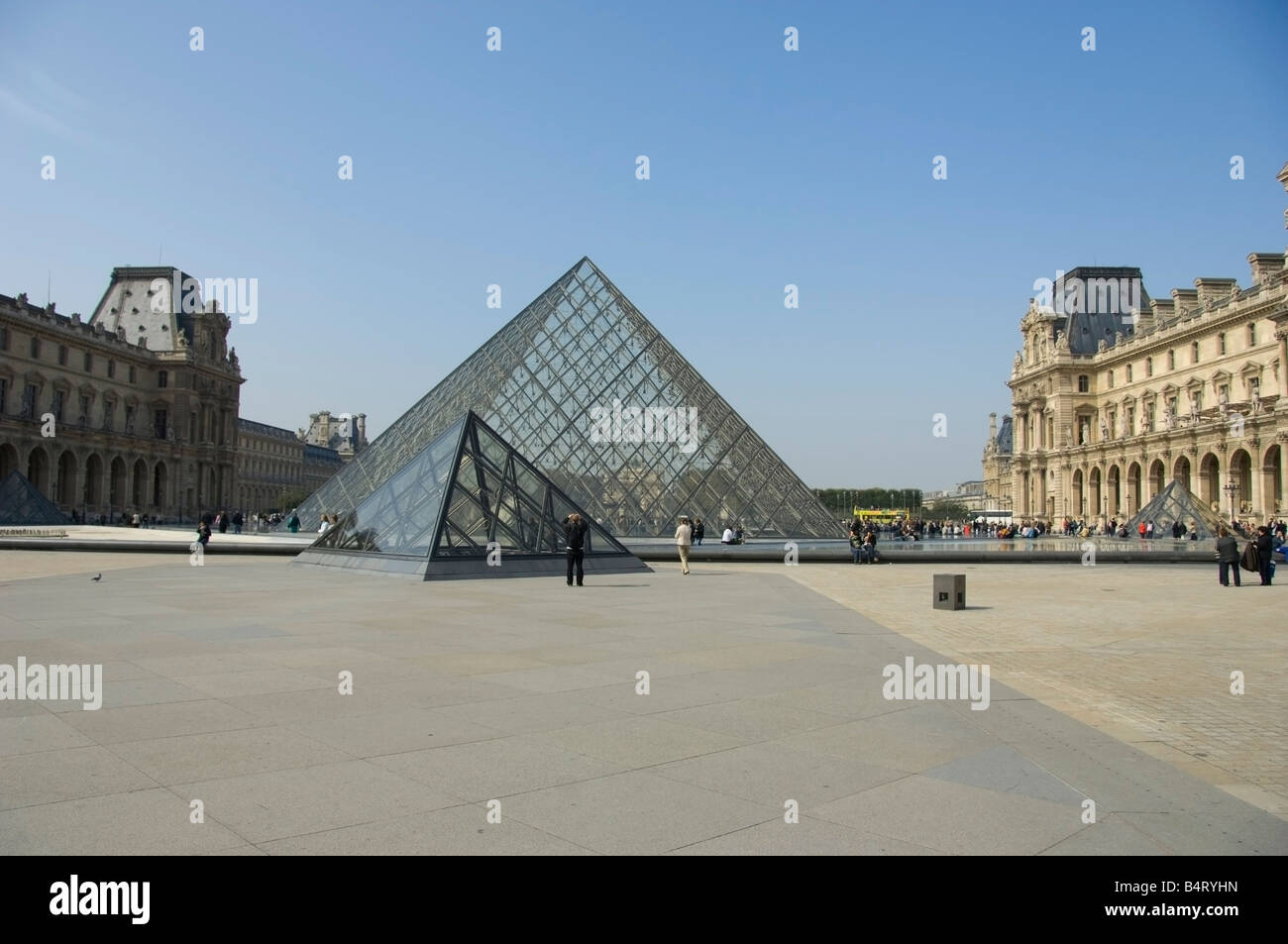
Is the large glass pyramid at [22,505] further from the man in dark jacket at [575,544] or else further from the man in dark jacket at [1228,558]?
the man in dark jacket at [1228,558]

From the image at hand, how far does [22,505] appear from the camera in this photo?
39219 millimetres

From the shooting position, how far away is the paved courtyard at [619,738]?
134 inches

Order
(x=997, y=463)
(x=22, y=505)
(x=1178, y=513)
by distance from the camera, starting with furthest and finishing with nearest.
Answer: (x=997, y=463) < (x=1178, y=513) < (x=22, y=505)

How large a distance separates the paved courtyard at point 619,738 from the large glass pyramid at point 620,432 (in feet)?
67.6

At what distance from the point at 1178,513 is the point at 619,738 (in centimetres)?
4368

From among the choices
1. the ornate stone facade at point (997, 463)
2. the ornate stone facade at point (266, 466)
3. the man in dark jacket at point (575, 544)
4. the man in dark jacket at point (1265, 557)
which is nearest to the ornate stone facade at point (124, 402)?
the ornate stone facade at point (266, 466)

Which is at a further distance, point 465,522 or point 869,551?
point 869,551

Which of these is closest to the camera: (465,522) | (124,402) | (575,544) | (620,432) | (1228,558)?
(575,544)

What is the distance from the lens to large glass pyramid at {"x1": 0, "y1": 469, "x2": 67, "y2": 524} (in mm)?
38500

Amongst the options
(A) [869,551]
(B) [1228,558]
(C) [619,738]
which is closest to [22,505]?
(A) [869,551]

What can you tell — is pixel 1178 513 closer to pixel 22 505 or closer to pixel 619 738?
pixel 619 738

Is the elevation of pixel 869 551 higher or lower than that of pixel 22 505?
lower
